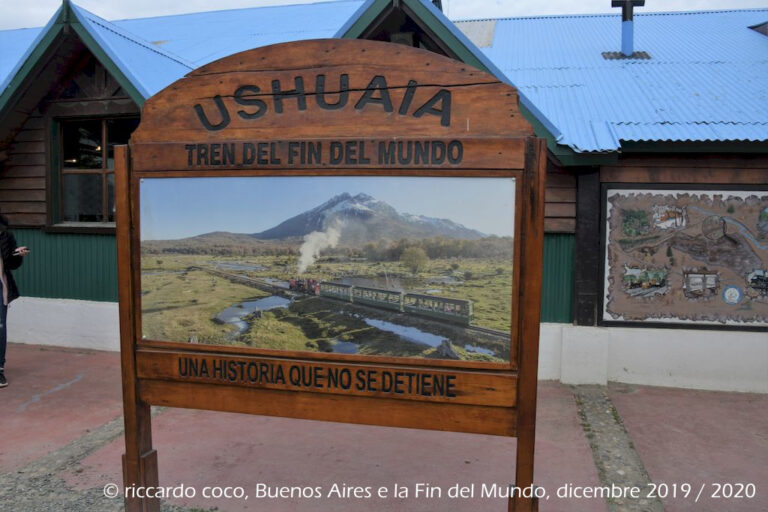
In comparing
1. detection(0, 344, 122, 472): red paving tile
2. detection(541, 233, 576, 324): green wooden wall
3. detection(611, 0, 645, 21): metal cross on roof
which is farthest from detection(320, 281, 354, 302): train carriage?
detection(611, 0, 645, 21): metal cross on roof

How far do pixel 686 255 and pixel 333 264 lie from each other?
15.8 feet

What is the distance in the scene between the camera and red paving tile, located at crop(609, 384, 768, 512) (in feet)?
13.1

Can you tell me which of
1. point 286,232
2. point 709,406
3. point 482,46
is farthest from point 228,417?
point 482,46

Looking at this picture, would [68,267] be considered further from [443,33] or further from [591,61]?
[591,61]

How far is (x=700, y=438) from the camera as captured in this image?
482 centimetres

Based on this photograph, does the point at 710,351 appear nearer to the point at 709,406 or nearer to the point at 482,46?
the point at 709,406

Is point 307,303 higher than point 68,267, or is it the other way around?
point 307,303

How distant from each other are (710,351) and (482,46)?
5482 mm

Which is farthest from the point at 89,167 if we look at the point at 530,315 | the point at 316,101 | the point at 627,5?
the point at 627,5

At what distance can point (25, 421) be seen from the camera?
506cm

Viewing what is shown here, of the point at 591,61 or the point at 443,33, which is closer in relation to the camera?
the point at 443,33

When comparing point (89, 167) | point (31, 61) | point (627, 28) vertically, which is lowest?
point (89, 167)

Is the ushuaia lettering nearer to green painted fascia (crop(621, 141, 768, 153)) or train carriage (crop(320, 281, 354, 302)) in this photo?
train carriage (crop(320, 281, 354, 302))

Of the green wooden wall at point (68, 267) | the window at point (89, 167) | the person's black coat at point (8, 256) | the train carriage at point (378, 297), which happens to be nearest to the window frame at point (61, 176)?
the window at point (89, 167)
